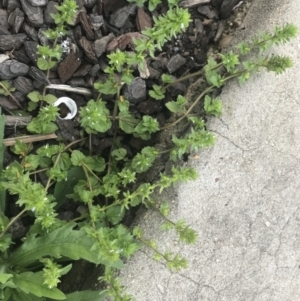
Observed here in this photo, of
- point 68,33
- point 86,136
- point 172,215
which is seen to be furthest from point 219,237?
point 68,33

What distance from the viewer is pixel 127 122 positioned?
7.22ft

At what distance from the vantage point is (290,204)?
216 centimetres

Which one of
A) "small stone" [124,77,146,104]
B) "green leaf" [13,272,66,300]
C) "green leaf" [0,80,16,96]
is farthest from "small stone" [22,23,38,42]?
"green leaf" [13,272,66,300]

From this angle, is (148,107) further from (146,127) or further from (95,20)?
(95,20)

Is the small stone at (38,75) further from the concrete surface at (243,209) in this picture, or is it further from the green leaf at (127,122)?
the concrete surface at (243,209)

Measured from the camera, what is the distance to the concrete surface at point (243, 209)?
83.0 inches

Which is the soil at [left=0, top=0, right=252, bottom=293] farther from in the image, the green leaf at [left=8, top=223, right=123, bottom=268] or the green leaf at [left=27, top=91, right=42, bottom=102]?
the green leaf at [left=8, top=223, right=123, bottom=268]

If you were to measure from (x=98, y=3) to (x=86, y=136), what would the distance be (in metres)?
0.61

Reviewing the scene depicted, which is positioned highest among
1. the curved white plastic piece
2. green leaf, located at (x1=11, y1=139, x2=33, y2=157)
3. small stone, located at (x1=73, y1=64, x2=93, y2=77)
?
small stone, located at (x1=73, y1=64, x2=93, y2=77)

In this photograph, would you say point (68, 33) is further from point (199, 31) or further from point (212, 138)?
point (212, 138)

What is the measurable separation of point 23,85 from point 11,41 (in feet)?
0.67

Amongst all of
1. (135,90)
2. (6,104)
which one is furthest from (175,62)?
(6,104)

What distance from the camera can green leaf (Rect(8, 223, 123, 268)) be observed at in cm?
191

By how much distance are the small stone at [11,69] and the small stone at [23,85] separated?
24 millimetres
